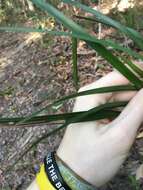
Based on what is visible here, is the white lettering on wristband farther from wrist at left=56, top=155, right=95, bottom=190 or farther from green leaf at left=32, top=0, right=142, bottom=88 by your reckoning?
green leaf at left=32, top=0, right=142, bottom=88

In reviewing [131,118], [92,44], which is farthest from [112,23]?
[131,118]

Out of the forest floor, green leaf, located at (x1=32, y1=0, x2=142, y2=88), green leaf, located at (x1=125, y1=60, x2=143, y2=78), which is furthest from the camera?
the forest floor

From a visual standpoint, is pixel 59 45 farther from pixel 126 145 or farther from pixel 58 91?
pixel 126 145

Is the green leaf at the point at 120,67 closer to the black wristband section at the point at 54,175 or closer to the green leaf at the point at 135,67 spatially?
the green leaf at the point at 135,67

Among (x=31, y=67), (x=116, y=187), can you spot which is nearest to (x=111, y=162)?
(x=116, y=187)

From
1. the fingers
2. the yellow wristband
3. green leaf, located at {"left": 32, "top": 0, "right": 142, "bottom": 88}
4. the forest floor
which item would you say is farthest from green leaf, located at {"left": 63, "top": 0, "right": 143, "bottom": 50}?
the forest floor

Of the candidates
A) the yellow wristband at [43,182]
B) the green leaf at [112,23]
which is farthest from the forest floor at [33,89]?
the green leaf at [112,23]

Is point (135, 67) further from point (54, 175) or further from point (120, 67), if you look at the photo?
point (54, 175)
